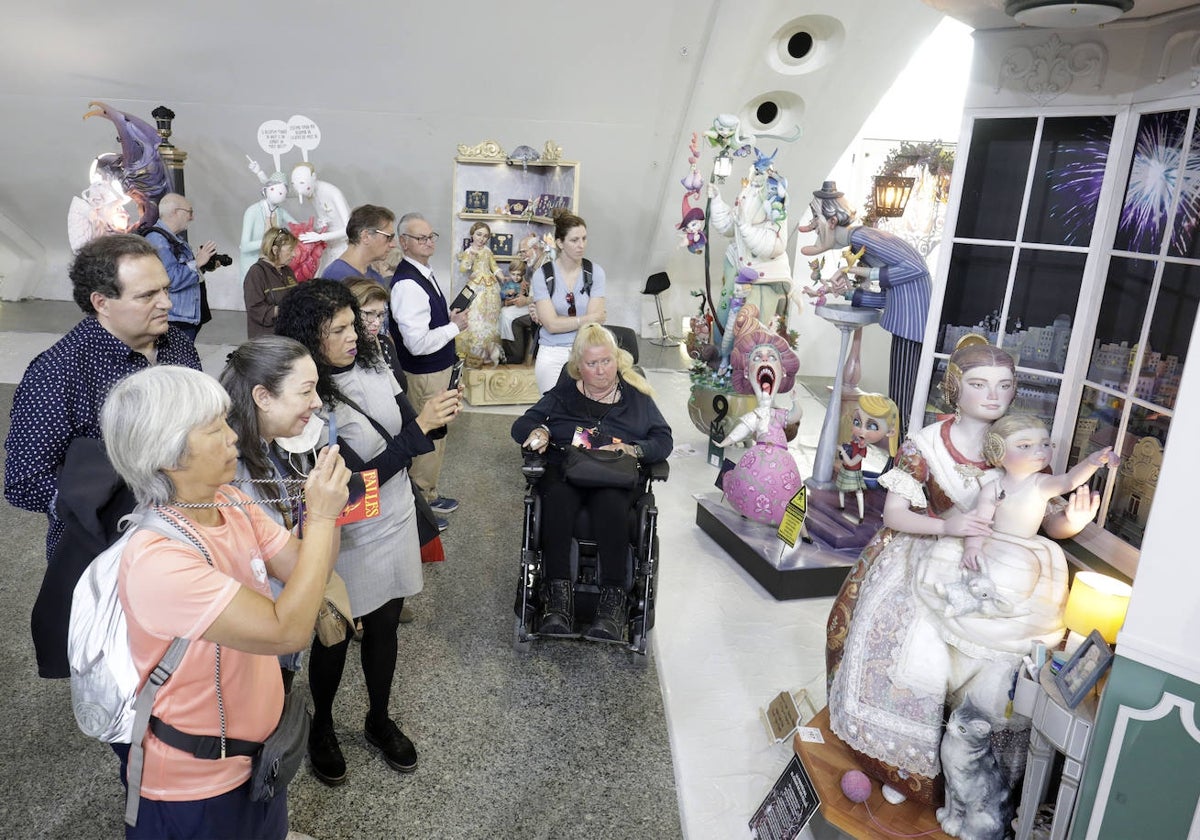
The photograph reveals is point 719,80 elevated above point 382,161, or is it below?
above

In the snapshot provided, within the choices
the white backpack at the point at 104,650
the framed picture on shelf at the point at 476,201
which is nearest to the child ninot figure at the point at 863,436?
the white backpack at the point at 104,650

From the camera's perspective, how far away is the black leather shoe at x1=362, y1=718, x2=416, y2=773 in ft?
8.80

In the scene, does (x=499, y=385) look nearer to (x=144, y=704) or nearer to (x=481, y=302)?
(x=481, y=302)

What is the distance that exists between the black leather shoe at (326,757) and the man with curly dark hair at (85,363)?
3.16ft

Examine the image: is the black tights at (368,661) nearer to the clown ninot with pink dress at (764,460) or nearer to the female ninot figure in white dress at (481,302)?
the clown ninot with pink dress at (764,460)

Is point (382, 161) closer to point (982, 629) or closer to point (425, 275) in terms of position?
point (425, 275)

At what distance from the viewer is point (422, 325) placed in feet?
13.4

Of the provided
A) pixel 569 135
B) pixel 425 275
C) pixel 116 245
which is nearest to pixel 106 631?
pixel 116 245

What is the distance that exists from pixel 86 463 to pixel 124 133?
19.7 ft

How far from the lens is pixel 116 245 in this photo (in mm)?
2170

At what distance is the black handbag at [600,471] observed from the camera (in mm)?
3211

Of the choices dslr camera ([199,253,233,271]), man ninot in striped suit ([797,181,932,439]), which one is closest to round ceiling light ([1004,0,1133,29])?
man ninot in striped suit ([797,181,932,439])

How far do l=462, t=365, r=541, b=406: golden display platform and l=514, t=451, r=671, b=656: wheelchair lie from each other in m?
3.45

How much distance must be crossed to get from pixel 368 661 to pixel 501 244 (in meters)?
5.00
